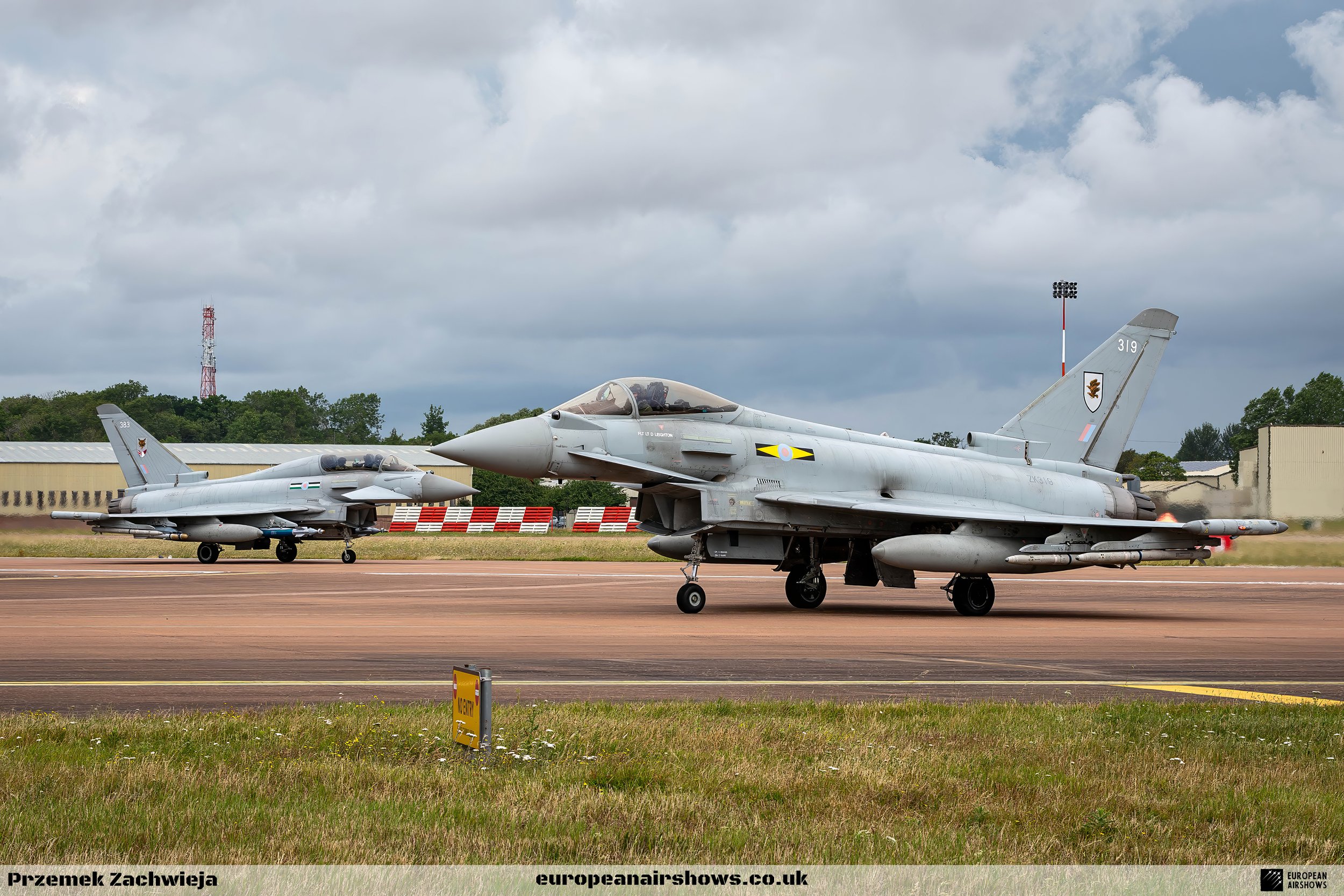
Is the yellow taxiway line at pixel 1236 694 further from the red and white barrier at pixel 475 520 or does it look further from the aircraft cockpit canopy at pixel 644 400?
the red and white barrier at pixel 475 520

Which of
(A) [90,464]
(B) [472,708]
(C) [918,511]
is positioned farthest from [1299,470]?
(A) [90,464]

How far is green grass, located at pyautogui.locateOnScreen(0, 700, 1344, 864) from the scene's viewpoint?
4.59m

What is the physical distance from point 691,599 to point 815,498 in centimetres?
243

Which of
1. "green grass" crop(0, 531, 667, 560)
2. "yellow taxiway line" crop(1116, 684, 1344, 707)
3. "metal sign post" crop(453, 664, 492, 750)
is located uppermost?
"metal sign post" crop(453, 664, 492, 750)

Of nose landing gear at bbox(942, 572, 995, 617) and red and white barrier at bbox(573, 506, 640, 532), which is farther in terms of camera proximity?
red and white barrier at bbox(573, 506, 640, 532)

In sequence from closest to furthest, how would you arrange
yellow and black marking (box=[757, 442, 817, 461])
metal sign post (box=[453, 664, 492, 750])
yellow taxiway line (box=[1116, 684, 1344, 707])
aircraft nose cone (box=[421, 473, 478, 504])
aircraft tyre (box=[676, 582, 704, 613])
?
metal sign post (box=[453, 664, 492, 750]) < yellow taxiway line (box=[1116, 684, 1344, 707]) < aircraft tyre (box=[676, 582, 704, 613]) < yellow and black marking (box=[757, 442, 817, 461]) < aircraft nose cone (box=[421, 473, 478, 504])

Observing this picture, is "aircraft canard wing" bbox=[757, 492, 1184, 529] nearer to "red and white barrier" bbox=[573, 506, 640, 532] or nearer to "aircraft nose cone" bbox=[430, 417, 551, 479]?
"aircraft nose cone" bbox=[430, 417, 551, 479]

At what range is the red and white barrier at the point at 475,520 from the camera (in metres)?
58.6

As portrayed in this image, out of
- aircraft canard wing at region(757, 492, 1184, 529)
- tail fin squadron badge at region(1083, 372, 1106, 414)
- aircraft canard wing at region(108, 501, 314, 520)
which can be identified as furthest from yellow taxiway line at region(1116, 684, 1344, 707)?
aircraft canard wing at region(108, 501, 314, 520)

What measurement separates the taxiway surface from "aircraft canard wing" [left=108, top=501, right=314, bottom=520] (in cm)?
1063

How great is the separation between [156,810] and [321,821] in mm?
747

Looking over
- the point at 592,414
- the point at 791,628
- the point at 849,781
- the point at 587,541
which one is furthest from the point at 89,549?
the point at 849,781

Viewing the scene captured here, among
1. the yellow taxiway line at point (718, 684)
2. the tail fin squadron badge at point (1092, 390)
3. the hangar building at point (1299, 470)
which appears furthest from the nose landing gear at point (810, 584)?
the yellow taxiway line at point (718, 684)

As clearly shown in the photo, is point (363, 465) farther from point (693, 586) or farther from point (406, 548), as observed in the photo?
point (693, 586)
